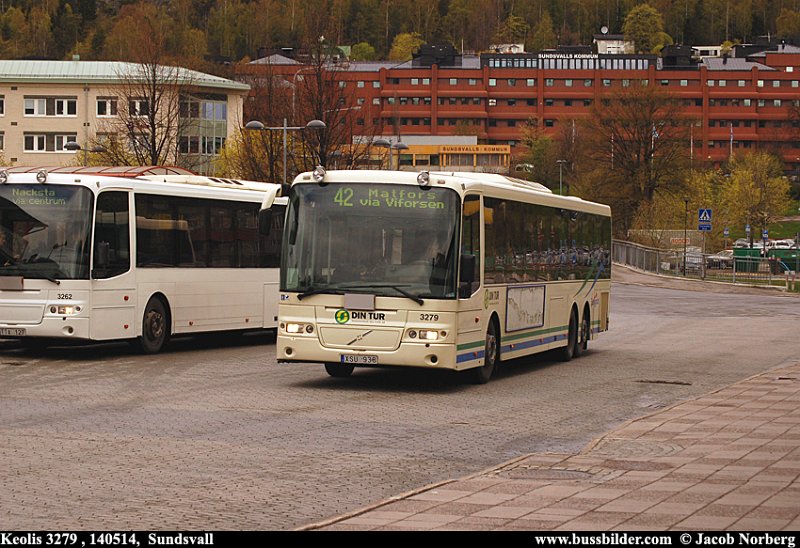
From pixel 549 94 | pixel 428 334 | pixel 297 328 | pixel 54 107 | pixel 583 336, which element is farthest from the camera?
pixel 549 94

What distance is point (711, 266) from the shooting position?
259ft

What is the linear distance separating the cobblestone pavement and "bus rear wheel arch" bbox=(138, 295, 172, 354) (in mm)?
11611

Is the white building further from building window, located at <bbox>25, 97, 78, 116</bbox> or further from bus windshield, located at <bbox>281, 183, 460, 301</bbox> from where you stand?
bus windshield, located at <bbox>281, 183, 460, 301</bbox>

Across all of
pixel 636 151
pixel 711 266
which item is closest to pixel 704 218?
pixel 711 266

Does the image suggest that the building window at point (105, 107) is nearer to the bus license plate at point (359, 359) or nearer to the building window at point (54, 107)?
the building window at point (54, 107)

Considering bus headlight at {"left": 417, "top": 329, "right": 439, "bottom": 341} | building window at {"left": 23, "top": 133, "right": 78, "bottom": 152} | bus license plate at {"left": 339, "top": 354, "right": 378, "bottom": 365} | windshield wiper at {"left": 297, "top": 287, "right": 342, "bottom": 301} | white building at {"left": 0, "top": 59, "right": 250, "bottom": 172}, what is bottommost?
bus license plate at {"left": 339, "top": 354, "right": 378, "bottom": 365}

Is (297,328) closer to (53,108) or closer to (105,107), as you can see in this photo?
(105,107)

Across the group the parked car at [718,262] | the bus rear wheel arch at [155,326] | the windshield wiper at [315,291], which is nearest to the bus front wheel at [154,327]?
the bus rear wheel arch at [155,326]

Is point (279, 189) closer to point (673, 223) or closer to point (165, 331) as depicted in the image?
point (165, 331)

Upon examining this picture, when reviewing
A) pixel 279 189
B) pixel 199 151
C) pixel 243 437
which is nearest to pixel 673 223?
pixel 199 151

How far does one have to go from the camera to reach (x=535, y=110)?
17562 centimetres

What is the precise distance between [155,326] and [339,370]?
211 inches

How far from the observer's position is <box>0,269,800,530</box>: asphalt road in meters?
10.1

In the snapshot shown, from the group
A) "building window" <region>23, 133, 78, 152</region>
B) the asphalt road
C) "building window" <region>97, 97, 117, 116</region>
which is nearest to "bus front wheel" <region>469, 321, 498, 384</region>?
the asphalt road
